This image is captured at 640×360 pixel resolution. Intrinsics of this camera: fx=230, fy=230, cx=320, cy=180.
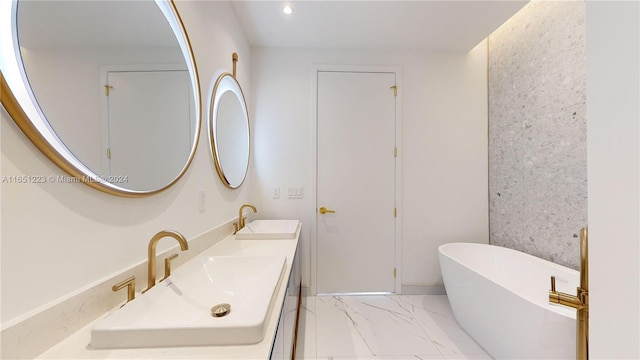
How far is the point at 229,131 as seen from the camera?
5.47 feet

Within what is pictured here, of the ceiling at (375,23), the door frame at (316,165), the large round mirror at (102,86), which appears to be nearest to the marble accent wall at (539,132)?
the ceiling at (375,23)

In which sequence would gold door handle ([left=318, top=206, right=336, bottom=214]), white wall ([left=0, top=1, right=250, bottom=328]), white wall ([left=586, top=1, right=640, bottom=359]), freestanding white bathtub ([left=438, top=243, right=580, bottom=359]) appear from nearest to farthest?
white wall ([left=586, top=1, right=640, bottom=359]) < white wall ([left=0, top=1, right=250, bottom=328]) < freestanding white bathtub ([left=438, top=243, right=580, bottom=359]) < gold door handle ([left=318, top=206, right=336, bottom=214])

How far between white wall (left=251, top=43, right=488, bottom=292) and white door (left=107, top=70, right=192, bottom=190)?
49.5 inches

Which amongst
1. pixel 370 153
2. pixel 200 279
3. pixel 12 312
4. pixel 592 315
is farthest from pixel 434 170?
pixel 12 312

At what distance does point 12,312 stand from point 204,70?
1227 millimetres

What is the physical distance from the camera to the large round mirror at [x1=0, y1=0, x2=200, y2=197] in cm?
51

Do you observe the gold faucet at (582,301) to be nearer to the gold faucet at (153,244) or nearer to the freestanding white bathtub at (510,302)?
the freestanding white bathtub at (510,302)

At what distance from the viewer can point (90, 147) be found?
2.12 ft

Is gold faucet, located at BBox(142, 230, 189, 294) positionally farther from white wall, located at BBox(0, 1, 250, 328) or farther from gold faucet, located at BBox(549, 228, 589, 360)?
gold faucet, located at BBox(549, 228, 589, 360)

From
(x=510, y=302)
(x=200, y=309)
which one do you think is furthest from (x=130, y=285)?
(x=510, y=302)

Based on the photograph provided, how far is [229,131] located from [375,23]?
1503mm

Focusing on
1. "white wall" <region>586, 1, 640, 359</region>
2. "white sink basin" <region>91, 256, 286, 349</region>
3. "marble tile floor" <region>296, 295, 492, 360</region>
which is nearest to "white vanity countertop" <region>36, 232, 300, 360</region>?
"white sink basin" <region>91, 256, 286, 349</region>

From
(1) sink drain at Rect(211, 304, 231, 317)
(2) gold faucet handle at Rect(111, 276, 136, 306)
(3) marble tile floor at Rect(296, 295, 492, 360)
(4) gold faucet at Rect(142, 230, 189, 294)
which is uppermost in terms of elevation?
(4) gold faucet at Rect(142, 230, 189, 294)

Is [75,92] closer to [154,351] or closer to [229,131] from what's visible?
[154,351]
